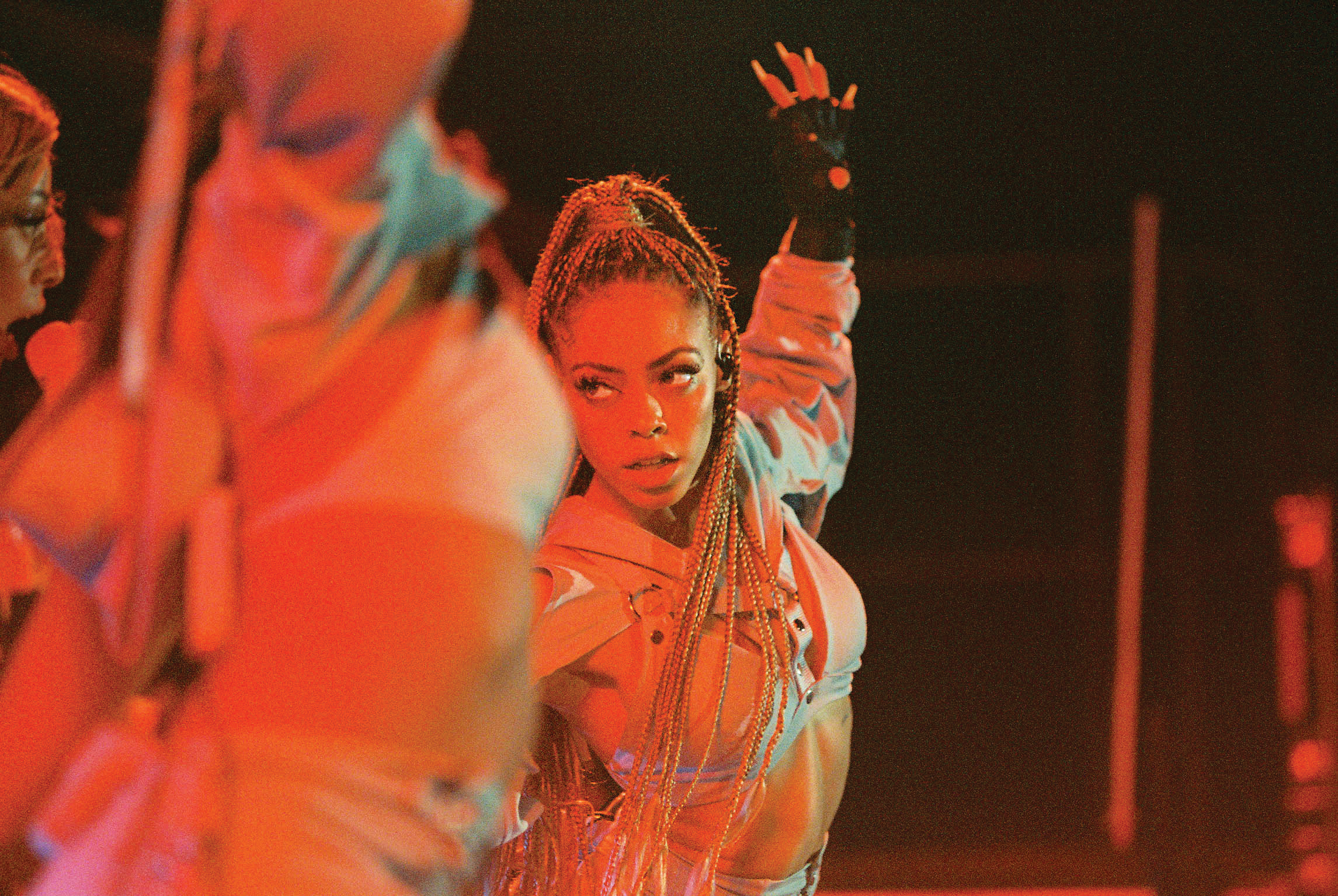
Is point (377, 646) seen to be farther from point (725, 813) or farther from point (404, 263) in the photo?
point (725, 813)

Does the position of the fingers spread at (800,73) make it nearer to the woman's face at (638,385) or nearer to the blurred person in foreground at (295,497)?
the woman's face at (638,385)

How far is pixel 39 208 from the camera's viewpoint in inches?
59.7

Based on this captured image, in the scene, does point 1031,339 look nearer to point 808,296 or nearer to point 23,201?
point 808,296

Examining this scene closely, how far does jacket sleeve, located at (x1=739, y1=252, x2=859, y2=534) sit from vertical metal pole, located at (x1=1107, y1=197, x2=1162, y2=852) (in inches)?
72.3

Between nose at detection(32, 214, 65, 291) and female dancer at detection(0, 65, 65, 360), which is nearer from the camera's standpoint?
female dancer at detection(0, 65, 65, 360)

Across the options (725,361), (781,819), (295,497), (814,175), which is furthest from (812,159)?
(295,497)

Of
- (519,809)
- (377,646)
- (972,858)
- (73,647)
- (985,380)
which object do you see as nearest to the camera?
(377,646)

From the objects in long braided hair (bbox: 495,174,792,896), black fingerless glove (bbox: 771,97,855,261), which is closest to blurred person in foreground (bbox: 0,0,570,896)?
long braided hair (bbox: 495,174,792,896)

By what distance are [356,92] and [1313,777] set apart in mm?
2690

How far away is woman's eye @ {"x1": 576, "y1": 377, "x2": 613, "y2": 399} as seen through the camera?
1.36m

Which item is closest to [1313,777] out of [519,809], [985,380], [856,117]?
[985,380]

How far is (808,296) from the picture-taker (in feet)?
5.44

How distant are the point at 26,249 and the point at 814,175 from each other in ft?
3.28

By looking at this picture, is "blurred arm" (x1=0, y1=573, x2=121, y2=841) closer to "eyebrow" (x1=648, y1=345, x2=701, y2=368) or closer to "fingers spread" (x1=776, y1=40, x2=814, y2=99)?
"eyebrow" (x1=648, y1=345, x2=701, y2=368)
